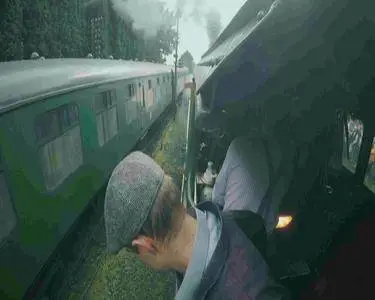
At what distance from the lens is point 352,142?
333 cm

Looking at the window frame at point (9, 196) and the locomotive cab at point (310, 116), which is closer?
the locomotive cab at point (310, 116)

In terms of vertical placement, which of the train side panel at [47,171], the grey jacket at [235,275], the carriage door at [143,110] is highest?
the grey jacket at [235,275]

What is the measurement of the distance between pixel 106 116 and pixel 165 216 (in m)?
6.58

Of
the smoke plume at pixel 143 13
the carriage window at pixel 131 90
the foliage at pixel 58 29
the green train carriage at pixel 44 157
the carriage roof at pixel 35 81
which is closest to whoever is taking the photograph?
the green train carriage at pixel 44 157

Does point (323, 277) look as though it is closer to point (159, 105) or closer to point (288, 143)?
point (288, 143)

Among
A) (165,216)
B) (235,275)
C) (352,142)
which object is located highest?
(165,216)

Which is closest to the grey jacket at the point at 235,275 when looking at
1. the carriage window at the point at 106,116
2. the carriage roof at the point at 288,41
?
the carriage roof at the point at 288,41

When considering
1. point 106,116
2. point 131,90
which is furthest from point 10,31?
point 106,116

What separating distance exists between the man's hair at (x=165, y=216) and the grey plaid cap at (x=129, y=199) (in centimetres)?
3

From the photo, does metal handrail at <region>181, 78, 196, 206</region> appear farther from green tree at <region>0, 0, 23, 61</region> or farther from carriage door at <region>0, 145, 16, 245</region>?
green tree at <region>0, 0, 23, 61</region>

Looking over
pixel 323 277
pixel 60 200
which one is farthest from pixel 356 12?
pixel 60 200

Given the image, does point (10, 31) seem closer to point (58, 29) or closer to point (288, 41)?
point (58, 29)

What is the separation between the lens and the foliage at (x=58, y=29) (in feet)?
50.1

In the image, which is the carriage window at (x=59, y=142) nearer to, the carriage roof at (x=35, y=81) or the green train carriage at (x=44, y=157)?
the green train carriage at (x=44, y=157)
